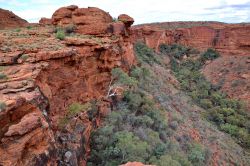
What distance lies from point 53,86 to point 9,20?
1707 cm

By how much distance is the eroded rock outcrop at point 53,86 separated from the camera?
10258 mm

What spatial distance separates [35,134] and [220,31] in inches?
2058

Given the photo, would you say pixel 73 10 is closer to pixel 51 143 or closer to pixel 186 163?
pixel 186 163

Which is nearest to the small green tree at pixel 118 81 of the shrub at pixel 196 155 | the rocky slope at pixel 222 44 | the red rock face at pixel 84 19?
the red rock face at pixel 84 19

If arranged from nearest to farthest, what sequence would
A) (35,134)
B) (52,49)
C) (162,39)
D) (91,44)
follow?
(35,134)
(52,49)
(91,44)
(162,39)

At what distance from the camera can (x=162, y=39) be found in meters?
56.9

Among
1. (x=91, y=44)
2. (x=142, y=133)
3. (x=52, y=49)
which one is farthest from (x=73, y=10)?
(x=142, y=133)

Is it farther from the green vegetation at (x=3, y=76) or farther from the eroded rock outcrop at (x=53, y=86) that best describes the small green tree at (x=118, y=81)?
the green vegetation at (x=3, y=76)

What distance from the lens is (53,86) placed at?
51.6 feet

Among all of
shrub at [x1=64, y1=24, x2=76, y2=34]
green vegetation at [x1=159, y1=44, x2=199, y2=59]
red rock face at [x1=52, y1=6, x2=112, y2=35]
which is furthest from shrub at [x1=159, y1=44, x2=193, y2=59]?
shrub at [x1=64, y1=24, x2=76, y2=34]

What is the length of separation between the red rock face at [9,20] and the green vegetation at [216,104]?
63.9 feet

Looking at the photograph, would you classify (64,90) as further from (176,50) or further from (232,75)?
(176,50)

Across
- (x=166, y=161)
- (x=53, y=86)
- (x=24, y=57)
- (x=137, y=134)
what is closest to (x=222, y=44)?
(x=137, y=134)

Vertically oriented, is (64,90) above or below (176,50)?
above
